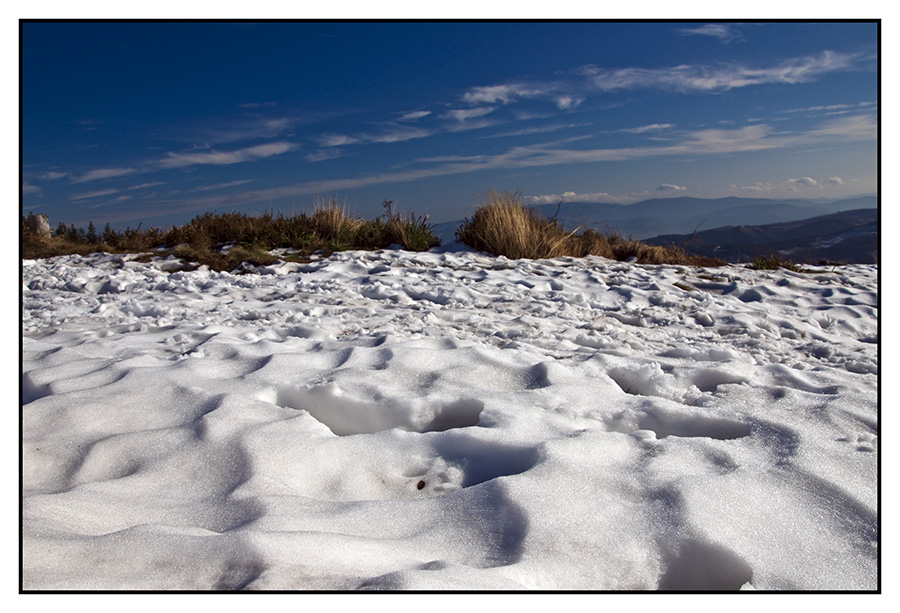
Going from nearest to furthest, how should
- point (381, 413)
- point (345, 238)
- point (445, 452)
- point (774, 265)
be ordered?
point (445, 452) < point (381, 413) < point (774, 265) < point (345, 238)

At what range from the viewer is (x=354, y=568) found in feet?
4.02

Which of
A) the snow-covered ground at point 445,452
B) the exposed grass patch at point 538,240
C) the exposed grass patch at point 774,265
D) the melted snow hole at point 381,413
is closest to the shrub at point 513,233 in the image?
the exposed grass patch at point 538,240

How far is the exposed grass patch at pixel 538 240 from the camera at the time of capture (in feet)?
24.5

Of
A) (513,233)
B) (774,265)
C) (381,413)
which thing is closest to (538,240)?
(513,233)

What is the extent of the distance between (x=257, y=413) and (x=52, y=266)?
600 cm

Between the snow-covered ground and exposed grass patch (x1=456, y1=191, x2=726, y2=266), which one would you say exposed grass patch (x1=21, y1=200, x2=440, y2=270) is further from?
the snow-covered ground

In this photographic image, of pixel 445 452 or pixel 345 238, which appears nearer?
pixel 445 452

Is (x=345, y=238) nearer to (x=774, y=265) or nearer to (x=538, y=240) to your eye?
(x=538, y=240)

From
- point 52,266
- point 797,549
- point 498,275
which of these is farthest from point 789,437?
point 52,266

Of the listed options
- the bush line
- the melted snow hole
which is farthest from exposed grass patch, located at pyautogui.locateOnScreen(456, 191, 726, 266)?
the melted snow hole

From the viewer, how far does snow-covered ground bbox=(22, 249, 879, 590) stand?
1.28 metres

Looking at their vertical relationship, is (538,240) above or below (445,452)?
above

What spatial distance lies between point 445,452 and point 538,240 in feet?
19.4

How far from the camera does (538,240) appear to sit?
751cm
